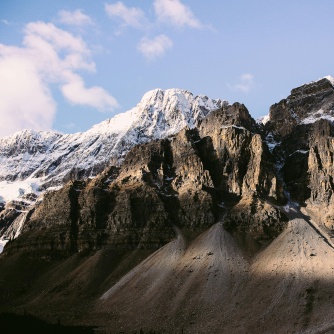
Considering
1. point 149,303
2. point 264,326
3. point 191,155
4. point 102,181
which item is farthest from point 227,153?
point 264,326

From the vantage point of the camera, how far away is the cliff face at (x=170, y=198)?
148 metres

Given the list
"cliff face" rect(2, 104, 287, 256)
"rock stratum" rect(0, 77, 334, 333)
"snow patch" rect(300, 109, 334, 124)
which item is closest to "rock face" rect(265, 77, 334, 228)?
"snow patch" rect(300, 109, 334, 124)

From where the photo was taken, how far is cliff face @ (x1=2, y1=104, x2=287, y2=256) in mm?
147500

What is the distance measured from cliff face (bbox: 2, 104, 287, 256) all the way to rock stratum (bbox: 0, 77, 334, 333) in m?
0.44

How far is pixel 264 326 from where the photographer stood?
91.9 metres

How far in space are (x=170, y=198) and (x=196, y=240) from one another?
1012 inches

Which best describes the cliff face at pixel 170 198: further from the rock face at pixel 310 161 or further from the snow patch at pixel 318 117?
the snow patch at pixel 318 117

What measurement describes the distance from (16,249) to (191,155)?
6691 cm

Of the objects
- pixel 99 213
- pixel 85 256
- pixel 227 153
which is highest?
pixel 227 153

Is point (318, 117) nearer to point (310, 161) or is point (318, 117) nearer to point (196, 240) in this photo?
point (310, 161)

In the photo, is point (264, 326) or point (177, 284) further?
point (177, 284)

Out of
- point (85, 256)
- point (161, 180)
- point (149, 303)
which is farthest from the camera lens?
point (161, 180)

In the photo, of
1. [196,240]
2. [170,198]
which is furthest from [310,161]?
[196,240]

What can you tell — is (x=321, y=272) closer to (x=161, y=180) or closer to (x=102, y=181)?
(x=161, y=180)
